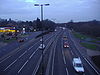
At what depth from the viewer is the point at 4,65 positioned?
67.7 ft

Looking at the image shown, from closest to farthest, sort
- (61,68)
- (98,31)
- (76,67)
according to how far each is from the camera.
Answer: (76,67) → (61,68) → (98,31)

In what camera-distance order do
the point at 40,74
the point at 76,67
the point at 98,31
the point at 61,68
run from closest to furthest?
1. the point at 40,74
2. the point at 76,67
3. the point at 61,68
4. the point at 98,31

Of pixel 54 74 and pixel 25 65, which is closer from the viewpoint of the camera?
pixel 54 74

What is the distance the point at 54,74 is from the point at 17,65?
645 cm

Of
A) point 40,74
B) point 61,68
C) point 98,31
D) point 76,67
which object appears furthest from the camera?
point 98,31

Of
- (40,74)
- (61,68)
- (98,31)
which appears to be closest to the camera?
(40,74)

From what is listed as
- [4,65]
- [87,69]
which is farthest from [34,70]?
[87,69]

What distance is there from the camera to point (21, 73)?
17.4 meters

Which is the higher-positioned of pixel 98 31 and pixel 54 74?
pixel 98 31

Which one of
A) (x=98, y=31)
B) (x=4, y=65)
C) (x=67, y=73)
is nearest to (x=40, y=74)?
(x=67, y=73)

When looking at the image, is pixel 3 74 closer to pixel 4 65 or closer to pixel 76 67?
pixel 4 65

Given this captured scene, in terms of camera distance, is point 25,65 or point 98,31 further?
point 98,31

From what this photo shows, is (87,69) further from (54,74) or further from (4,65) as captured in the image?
(4,65)

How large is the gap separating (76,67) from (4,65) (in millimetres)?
10717
